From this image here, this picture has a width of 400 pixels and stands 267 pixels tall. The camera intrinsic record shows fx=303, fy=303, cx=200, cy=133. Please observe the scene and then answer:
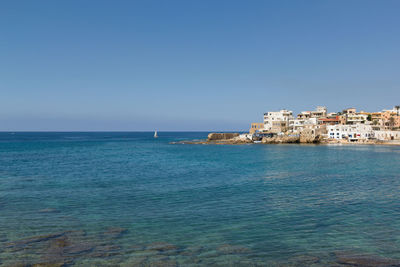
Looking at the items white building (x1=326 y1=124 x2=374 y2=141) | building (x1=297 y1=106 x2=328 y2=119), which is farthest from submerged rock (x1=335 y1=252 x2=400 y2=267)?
building (x1=297 y1=106 x2=328 y2=119)

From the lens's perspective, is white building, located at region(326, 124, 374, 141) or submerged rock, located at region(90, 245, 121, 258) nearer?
submerged rock, located at region(90, 245, 121, 258)

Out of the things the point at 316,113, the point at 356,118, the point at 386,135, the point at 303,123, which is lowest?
the point at 386,135

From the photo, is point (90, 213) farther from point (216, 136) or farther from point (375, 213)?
point (216, 136)

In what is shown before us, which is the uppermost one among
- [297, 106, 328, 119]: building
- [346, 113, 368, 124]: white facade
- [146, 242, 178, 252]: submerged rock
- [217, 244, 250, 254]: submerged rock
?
[297, 106, 328, 119]: building

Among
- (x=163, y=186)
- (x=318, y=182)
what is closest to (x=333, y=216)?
(x=318, y=182)

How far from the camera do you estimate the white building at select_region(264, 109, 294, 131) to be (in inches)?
5512

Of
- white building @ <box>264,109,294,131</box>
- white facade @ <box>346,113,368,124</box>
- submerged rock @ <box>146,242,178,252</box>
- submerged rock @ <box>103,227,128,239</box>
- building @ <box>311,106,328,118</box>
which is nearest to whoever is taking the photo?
submerged rock @ <box>146,242,178,252</box>

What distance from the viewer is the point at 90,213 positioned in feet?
61.3

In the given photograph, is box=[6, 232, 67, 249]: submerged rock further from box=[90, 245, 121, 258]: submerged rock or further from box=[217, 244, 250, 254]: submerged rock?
box=[217, 244, 250, 254]: submerged rock

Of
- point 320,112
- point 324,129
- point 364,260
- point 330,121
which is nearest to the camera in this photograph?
point 364,260

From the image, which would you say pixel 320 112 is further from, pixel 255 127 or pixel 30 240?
pixel 30 240

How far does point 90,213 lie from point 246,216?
31.3 feet

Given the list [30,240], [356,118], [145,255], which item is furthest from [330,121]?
[30,240]

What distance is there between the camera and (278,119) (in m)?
142
